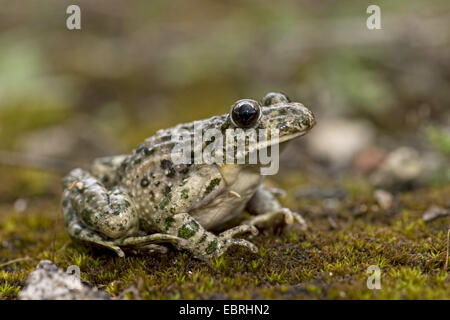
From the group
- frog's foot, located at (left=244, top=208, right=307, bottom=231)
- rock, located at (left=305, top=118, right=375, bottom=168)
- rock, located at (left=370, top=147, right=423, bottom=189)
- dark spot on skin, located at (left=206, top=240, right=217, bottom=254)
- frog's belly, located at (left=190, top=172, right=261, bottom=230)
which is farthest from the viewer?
rock, located at (left=305, top=118, right=375, bottom=168)

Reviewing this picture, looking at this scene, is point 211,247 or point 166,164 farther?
point 166,164

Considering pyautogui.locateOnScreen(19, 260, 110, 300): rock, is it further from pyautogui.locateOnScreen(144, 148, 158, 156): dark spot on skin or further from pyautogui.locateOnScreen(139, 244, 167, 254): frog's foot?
pyautogui.locateOnScreen(144, 148, 158, 156): dark spot on skin

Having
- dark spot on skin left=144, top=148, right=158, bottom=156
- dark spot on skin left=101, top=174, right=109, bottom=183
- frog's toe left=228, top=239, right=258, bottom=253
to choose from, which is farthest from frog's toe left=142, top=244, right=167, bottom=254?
dark spot on skin left=101, top=174, right=109, bottom=183

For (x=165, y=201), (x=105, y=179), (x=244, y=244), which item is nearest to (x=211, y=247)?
(x=244, y=244)

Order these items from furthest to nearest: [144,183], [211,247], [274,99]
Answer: [144,183], [274,99], [211,247]

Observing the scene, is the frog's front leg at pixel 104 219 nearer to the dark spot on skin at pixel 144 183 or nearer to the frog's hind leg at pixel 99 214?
the frog's hind leg at pixel 99 214

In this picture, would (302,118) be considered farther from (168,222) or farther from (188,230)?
(168,222)

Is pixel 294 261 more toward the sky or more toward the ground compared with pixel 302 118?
more toward the ground
